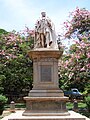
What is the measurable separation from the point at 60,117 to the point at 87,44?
10890mm

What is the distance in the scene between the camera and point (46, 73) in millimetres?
14359

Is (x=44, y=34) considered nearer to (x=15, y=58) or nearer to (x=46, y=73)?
(x=46, y=73)

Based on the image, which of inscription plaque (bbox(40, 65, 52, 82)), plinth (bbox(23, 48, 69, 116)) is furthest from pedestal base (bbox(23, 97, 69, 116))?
inscription plaque (bbox(40, 65, 52, 82))

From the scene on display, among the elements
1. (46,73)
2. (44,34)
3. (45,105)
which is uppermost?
(44,34)

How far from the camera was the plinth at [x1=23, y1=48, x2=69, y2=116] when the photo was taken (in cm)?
1395

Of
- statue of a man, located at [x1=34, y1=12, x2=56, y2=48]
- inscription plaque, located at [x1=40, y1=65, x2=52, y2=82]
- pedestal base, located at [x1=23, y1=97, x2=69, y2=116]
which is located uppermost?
statue of a man, located at [x1=34, y1=12, x2=56, y2=48]

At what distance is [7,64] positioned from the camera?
3494 centimetres

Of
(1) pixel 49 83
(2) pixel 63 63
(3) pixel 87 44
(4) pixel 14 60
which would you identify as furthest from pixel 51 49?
(4) pixel 14 60

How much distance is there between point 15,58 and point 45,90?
20904 mm

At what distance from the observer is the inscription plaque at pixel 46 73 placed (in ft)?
47.0

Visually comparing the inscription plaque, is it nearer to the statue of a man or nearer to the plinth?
the plinth

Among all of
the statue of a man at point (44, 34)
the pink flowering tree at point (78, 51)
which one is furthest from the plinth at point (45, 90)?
the pink flowering tree at point (78, 51)

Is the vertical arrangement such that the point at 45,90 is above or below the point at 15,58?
below

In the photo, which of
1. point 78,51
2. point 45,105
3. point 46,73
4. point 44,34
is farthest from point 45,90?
point 78,51
